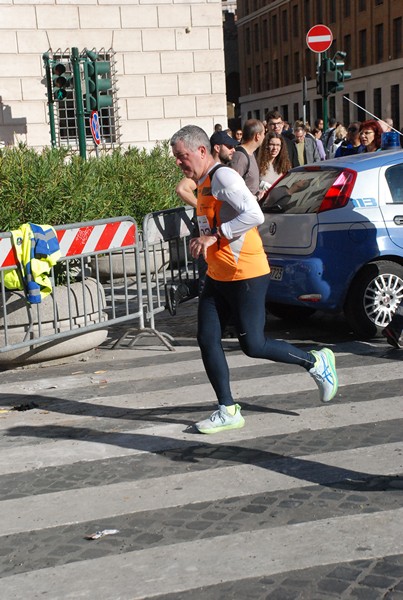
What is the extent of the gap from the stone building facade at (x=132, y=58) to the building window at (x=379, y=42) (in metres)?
37.9

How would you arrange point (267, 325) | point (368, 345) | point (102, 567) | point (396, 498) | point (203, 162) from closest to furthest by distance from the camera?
point (102, 567), point (396, 498), point (203, 162), point (368, 345), point (267, 325)

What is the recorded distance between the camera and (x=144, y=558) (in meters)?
4.29

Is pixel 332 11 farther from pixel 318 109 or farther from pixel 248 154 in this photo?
pixel 248 154

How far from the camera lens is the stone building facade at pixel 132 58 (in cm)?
2392

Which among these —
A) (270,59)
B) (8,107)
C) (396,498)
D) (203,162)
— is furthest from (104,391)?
(270,59)

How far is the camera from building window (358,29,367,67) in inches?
2492

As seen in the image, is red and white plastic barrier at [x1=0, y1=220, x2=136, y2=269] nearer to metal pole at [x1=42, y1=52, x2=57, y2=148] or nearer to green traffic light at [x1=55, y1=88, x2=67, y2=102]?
green traffic light at [x1=55, y1=88, x2=67, y2=102]

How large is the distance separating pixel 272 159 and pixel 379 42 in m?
53.3

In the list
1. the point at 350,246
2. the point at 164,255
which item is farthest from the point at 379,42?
the point at 350,246

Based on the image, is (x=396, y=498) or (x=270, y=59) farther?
(x=270, y=59)

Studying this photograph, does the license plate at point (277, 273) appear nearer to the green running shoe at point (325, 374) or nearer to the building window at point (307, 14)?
the green running shoe at point (325, 374)

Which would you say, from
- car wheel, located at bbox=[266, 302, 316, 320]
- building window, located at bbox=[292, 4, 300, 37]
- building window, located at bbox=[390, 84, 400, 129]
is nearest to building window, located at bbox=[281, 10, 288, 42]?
building window, located at bbox=[292, 4, 300, 37]

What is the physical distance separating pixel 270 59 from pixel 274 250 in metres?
77.3

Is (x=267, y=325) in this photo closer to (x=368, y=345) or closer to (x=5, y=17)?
(x=368, y=345)
